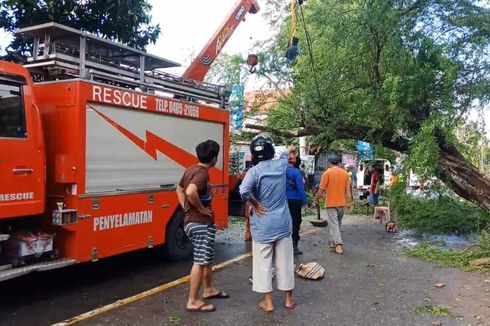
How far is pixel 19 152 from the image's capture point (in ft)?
16.6

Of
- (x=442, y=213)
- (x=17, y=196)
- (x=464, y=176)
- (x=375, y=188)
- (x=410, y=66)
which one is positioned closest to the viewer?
(x=17, y=196)

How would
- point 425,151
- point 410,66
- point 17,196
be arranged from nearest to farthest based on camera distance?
point 17,196 → point 425,151 → point 410,66

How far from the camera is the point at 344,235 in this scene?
10086mm

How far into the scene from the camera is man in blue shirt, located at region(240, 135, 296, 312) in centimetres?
492

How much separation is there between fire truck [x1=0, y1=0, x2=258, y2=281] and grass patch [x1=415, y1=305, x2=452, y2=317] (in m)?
3.49

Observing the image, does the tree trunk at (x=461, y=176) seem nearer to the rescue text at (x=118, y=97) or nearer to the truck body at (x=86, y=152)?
the truck body at (x=86, y=152)

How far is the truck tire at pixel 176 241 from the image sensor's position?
23.2ft

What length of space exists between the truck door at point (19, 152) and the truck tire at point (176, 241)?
2.18 metres

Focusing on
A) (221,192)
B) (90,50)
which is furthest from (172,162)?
(90,50)

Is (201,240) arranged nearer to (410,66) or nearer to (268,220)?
(268,220)

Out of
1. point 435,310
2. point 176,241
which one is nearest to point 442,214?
point 435,310

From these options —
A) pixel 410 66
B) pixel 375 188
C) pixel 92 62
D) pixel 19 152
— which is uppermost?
pixel 410 66

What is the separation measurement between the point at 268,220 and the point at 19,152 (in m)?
2.67

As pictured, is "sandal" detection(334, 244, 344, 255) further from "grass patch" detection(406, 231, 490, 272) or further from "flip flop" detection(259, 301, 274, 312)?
"flip flop" detection(259, 301, 274, 312)
